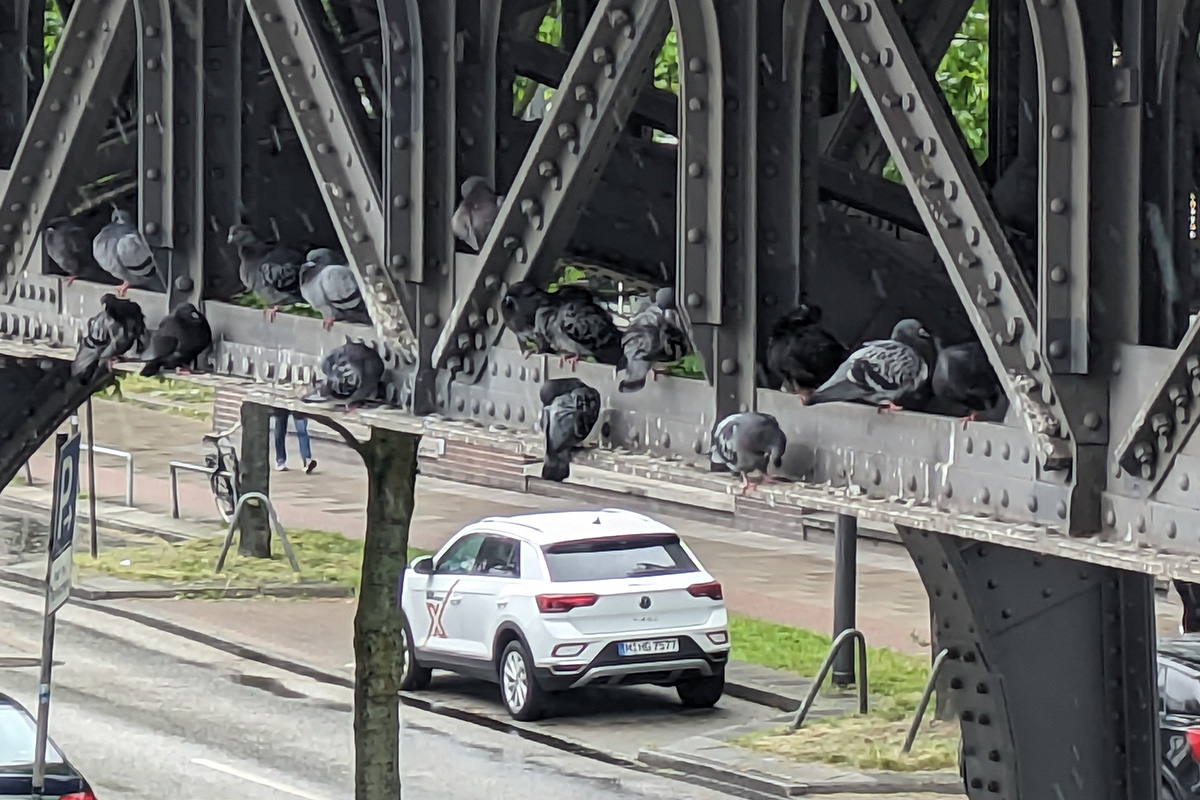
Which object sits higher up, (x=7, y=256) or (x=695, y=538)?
(x=7, y=256)

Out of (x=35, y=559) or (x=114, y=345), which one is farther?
(x=35, y=559)

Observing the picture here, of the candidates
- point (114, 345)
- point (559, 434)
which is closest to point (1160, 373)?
point (559, 434)

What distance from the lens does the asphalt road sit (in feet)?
46.6

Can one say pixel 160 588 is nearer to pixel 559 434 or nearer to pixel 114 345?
pixel 114 345

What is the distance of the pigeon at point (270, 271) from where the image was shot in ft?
23.5

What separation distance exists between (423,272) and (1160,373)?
2643 mm

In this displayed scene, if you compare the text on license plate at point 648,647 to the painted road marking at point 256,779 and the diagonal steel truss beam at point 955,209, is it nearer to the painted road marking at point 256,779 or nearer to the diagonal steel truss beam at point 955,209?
the painted road marking at point 256,779

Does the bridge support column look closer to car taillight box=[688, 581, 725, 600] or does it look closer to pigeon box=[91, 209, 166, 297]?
pigeon box=[91, 209, 166, 297]

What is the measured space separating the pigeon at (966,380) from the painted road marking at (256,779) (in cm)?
951

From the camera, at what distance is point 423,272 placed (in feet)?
21.6

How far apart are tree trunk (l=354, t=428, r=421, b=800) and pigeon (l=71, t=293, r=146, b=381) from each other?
3.98 m

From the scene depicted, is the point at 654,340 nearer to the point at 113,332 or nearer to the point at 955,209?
Answer: the point at 955,209

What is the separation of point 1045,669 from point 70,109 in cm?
382

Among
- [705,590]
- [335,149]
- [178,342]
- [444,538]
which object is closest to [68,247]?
[178,342]
